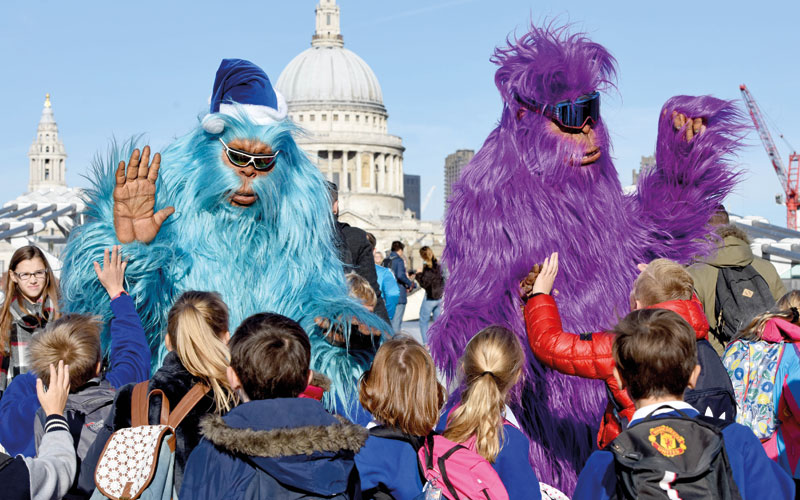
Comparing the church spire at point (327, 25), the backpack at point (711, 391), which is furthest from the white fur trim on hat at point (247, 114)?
the church spire at point (327, 25)

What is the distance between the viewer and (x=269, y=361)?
8.64 ft

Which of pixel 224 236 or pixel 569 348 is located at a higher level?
pixel 224 236

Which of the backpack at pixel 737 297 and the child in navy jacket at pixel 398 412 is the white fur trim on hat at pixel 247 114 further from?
the backpack at pixel 737 297

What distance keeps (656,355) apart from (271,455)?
98 cm

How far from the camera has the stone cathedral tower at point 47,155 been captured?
96938 mm

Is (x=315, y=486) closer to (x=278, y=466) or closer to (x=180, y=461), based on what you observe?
(x=278, y=466)

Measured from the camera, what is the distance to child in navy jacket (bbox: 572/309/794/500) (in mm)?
2396

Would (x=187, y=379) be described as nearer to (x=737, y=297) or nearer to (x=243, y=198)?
(x=243, y=198)

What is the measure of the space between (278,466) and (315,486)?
11 cm

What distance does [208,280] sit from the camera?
3.98m

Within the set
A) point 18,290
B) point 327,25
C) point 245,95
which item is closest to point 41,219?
point 18,290

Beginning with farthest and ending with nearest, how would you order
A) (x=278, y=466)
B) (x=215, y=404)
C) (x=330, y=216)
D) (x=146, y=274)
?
(x=330, y=216) → (x=146, y=274) → (x=215, y=404) → (x=278, y=466)

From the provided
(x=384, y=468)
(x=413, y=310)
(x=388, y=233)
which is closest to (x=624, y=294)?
(x=384, y=468)

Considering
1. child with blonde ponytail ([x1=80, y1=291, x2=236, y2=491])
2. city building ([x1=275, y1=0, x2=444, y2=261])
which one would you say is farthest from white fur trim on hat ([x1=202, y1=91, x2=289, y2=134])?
city building ([x1=275, y1=0, x2=444, y2=261])
